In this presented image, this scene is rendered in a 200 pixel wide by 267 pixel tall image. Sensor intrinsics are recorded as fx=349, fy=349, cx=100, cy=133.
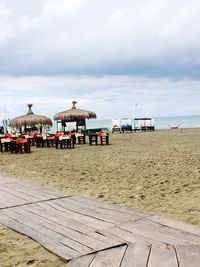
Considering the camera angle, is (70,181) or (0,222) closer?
(0,222)

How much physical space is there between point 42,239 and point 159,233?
46.5 inches

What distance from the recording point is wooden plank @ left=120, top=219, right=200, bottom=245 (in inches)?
127

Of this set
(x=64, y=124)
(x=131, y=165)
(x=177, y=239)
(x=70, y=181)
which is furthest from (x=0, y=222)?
(x=64, y=124)

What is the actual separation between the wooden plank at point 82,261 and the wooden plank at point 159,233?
2.29 ft

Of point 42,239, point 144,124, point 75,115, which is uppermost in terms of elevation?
point 75,115

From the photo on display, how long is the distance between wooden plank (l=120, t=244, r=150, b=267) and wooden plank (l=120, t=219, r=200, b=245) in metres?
0.27

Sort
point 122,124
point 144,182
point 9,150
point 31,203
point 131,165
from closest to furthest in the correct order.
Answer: point 31,203 < point 144,182 < point 131,165 < point 9,150 < point 122,124

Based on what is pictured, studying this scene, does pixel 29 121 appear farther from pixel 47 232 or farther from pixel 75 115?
pixel 47 232

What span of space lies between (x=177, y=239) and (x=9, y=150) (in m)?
15.9

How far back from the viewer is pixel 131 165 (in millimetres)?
9992

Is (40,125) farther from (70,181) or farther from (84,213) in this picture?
(84,213)

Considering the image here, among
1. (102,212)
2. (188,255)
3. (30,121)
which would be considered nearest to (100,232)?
(102,212)

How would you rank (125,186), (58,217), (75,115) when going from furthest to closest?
(75,115)
(125,186)
(58,217)

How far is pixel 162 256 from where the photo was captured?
9.38 ft
